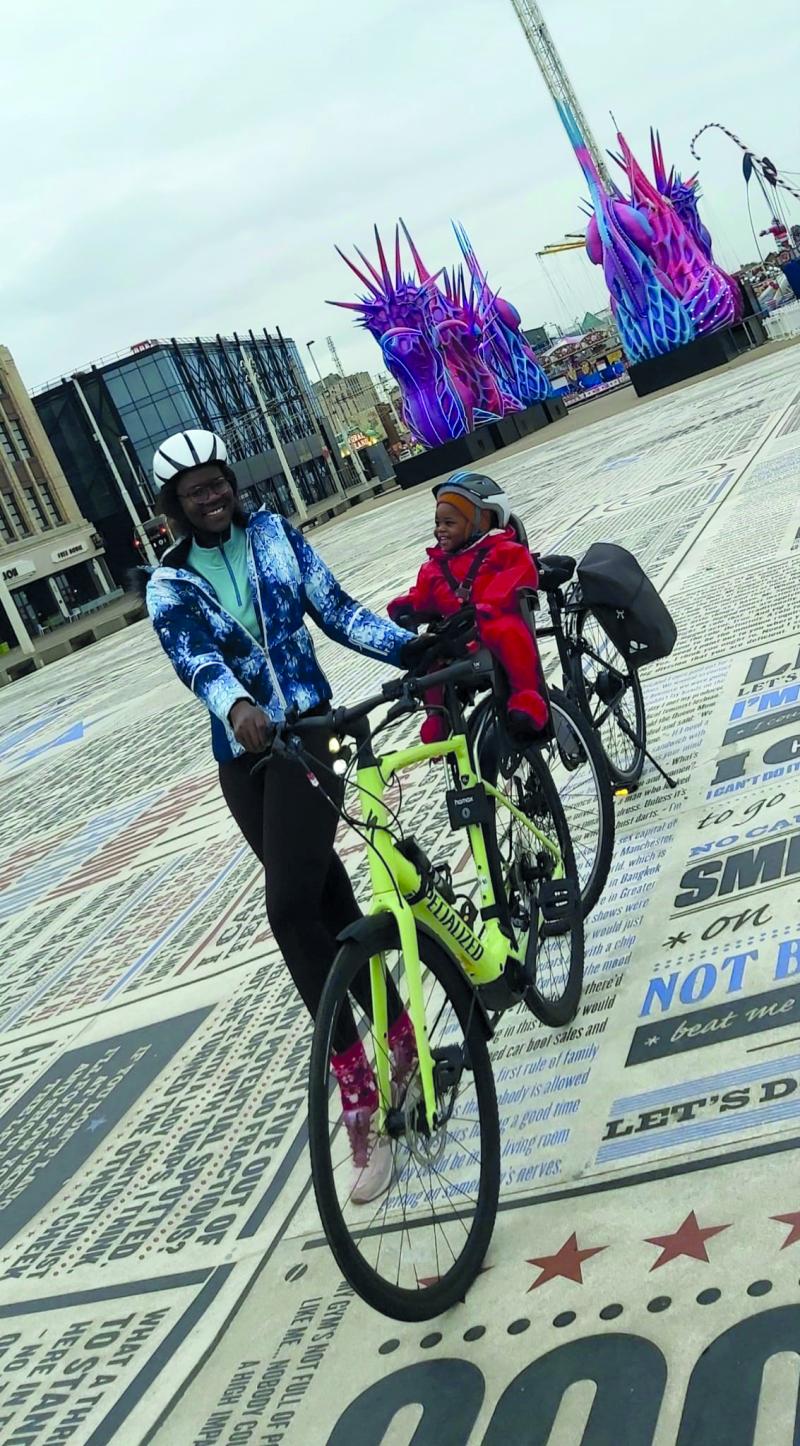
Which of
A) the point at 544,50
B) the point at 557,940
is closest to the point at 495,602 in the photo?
the point at 557,940

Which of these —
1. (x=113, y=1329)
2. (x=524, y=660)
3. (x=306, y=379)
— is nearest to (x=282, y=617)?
(x=524, y=660)

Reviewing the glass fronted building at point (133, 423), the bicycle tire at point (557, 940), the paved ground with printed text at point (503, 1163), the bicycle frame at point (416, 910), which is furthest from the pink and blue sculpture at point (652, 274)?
the bicycle frame at point (416, 910)

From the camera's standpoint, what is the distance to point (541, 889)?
11.8 feet

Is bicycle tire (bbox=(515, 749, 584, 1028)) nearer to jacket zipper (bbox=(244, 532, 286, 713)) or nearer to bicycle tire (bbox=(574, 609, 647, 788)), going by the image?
jacket zipper (bbox=(244, 532, 286, 713))

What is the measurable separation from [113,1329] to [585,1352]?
1.24 meters

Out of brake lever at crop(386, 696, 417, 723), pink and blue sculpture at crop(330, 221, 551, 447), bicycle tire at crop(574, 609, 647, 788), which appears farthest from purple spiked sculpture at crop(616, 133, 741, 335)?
brake lever at crop(386, 696, 417, 723)

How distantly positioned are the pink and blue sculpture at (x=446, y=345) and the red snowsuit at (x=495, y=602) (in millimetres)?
34594

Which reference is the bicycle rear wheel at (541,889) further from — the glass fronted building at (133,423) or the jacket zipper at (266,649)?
the glass fronted building at (133,423)

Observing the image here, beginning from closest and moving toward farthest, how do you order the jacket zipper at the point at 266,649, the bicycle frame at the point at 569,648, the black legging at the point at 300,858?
the black legging at the point at 300,858 < the jacket zipper at the point at 266,649 < the bicycle frame at the point at 569,648

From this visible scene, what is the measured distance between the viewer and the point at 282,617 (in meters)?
3.34

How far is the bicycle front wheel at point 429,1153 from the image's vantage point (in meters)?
2.59

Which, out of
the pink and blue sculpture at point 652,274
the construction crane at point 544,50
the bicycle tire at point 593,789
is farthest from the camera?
the construction crane at point 544,50

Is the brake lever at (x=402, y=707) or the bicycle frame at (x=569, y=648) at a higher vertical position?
the brake lever at (x=402, y=707)

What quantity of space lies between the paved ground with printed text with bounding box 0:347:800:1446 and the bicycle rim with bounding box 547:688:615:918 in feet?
0.42
